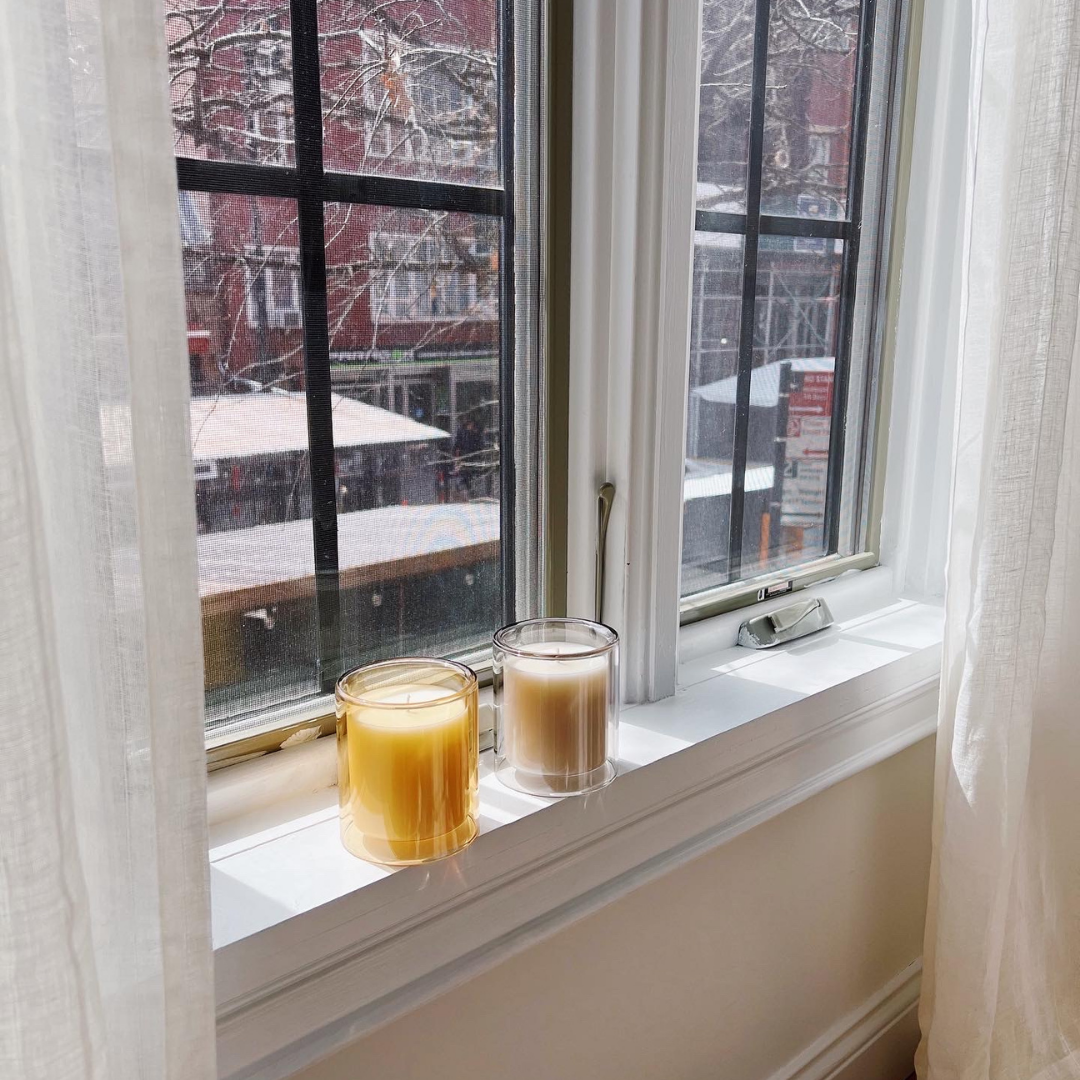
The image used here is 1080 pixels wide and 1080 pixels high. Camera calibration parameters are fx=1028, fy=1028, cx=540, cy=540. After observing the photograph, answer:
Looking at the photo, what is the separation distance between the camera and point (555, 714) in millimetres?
901

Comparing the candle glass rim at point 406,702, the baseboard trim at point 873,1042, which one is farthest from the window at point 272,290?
the baseboard trim at point 873,1042

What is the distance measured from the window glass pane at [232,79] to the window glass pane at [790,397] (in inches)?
25.2

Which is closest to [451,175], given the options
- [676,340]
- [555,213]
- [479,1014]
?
[555,213]

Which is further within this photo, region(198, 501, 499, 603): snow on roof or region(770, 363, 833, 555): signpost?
region(770, 363, 833, 555): signpost

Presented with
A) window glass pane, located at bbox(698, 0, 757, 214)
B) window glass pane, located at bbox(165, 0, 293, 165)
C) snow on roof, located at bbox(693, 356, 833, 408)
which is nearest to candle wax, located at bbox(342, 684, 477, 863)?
window glass pane, located at bbox(165, 0, 293, 165)

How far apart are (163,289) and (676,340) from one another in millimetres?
→ 621

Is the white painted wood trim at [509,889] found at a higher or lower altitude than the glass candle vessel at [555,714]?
lower

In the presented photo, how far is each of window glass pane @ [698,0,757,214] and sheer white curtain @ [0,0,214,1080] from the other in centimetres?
76

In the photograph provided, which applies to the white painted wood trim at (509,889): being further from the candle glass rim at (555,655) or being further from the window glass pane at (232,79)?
the window glass pane at (232,79)

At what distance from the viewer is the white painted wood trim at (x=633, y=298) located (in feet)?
3.10

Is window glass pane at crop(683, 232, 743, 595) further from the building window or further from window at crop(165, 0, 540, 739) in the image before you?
the building window

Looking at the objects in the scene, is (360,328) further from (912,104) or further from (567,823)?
(912,104)

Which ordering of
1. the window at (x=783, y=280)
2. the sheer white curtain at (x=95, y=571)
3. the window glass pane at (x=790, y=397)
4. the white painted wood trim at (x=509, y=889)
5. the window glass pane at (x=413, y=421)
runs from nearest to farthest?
the sheer white curtain at (x=95, y=571), the white painted wood trim at (x=509, y=889), the window glass pane at (x=413, y=421), the window at (x=783, y=280), the window glass pane at (x=790, y=397)

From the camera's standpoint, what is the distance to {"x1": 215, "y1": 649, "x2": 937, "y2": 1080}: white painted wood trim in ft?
2.41
